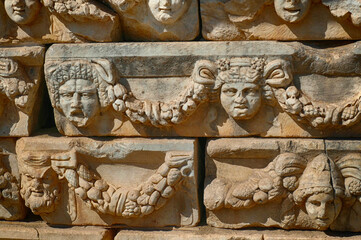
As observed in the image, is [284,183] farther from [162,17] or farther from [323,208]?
[162,17]

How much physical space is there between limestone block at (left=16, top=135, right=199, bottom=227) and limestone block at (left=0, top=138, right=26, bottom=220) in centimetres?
13

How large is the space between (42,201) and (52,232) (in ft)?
0.77

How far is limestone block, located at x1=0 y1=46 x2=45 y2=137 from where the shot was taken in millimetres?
3668

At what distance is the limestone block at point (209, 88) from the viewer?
337 centimetres

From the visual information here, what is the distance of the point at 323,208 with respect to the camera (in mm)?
3396

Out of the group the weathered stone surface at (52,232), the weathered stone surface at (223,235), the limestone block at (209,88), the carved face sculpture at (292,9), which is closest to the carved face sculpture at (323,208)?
the weathered stone surface at (223,235)

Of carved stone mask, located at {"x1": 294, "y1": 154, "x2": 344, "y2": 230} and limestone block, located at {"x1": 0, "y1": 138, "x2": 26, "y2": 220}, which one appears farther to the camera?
limestone block, located at {"x1": 0, "y1": 138, "x2": 26, "y2": 220}

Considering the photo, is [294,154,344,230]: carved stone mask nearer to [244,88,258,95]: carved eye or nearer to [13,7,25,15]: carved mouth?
[244,88,258,95]: carved eye

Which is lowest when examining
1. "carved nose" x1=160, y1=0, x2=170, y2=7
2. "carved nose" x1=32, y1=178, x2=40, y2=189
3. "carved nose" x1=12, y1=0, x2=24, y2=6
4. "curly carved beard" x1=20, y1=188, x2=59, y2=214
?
"curly carved beard" x1=20, y1=188, x2=59, y2=214

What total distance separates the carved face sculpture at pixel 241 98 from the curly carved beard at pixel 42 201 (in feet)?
4.41

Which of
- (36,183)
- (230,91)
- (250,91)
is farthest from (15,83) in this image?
(250,91)

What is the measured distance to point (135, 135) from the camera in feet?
12.0

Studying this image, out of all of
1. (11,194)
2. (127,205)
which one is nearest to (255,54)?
(127,205)

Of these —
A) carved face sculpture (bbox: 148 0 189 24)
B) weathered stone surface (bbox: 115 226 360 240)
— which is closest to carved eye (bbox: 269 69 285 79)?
carved face sculpture (bbox: 148 0 189 24)
